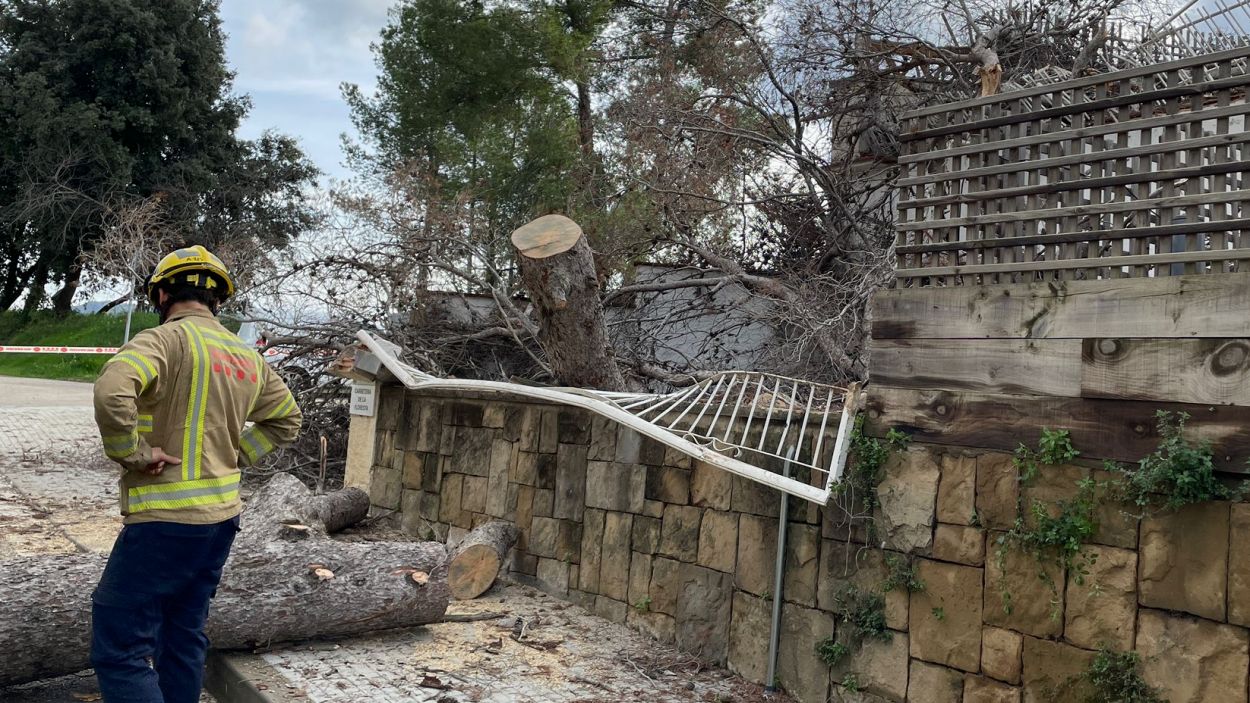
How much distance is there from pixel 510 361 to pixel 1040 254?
20.1 feet

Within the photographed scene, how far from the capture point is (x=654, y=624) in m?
5.58

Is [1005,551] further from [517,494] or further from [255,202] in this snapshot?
[255,202]

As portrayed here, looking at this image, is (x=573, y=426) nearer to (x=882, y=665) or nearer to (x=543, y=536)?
(x=543, y=536)

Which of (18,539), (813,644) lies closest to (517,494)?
(813,644)

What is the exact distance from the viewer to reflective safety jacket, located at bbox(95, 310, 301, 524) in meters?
3.32

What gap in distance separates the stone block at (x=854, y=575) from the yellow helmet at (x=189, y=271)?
2.89 m

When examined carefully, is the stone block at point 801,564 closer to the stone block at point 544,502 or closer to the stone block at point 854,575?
the stone block at point 854,575

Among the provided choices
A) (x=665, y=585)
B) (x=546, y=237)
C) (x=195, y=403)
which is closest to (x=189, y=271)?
(x=195, y=403)

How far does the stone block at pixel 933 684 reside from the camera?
13.2 feet

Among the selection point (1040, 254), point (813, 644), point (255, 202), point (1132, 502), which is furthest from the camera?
point (255, 202)

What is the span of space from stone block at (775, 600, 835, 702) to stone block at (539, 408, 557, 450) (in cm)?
218

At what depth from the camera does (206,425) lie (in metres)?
3.65

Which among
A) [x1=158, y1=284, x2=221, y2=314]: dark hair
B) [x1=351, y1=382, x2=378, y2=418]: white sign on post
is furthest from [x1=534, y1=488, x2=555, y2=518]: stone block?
[x1=158, y1=284, x2=221, y2=314]: dark hair

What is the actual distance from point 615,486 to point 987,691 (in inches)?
102
